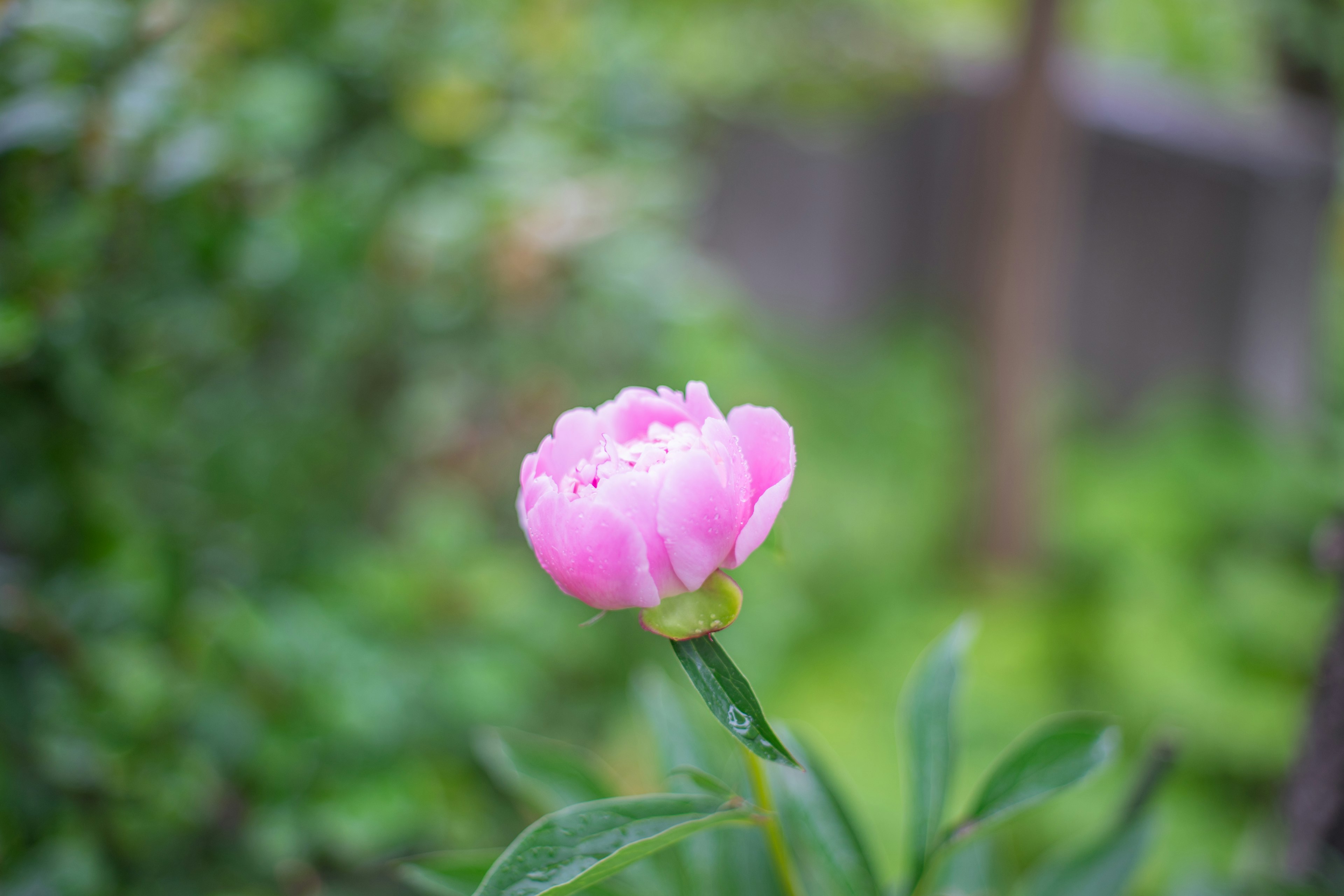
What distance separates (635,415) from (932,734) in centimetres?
30

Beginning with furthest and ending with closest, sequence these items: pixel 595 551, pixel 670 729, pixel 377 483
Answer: pixel 377 483
pixel 670 729
pixel 595 551

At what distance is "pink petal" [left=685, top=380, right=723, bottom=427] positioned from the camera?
41 cm

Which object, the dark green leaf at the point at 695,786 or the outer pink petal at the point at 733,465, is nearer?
the outer pink petal at the point at 733,465

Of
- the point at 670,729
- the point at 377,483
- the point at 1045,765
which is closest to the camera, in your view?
the point at 1045,765

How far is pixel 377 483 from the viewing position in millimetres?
1395

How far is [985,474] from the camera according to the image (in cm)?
231

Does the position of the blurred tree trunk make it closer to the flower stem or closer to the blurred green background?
the blurred green background

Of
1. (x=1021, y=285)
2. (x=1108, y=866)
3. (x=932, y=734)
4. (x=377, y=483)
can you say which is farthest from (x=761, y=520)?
(x=1021, y=285)

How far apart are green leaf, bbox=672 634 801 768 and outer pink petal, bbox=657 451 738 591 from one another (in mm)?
30

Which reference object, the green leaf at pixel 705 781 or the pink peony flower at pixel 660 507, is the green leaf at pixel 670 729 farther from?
the pink peony flower at pixel 660 507

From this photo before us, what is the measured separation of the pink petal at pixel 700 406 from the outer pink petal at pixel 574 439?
0.05 meters

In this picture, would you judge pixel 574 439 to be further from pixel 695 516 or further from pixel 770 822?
pixel 770 822

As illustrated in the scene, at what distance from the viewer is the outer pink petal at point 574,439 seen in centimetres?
42

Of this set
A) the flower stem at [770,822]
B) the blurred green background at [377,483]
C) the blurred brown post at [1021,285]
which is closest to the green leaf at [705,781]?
the flower stem at [770,822]
